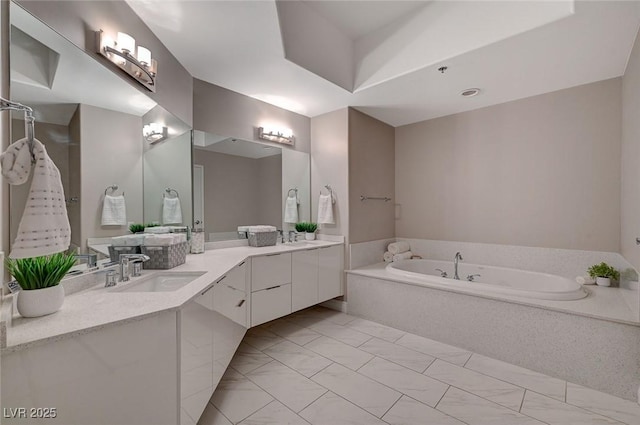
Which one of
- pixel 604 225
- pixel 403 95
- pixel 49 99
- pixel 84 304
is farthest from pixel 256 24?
pixel 604 225

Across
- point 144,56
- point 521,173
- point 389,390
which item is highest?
point 144,56

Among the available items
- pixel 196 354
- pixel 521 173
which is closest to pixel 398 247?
pixel 521 173

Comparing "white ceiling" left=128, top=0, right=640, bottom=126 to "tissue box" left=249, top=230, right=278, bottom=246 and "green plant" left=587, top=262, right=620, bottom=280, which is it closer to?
"tissue box" left=249, top=230, right=278, bottom=246

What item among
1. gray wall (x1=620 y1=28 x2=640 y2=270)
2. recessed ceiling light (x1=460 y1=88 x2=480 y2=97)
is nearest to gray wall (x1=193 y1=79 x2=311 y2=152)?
recessed ceiling light (x1=460 y1=88 x2=480 y2=97)

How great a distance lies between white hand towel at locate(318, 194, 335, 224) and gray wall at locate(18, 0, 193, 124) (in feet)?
5.30

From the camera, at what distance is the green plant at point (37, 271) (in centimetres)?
107

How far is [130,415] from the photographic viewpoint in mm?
1062

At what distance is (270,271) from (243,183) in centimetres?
103

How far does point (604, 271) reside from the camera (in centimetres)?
247

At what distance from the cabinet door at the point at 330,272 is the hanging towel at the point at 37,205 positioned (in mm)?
2226

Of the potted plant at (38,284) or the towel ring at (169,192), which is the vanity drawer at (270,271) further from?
the potted plant at (38,284)

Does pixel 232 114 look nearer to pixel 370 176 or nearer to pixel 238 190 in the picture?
pixel 238 190

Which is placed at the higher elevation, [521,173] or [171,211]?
[521,173]

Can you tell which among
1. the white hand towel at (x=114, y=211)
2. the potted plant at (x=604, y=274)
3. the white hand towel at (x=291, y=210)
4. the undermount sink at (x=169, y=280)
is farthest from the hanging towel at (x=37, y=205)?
the potted plant at (x=604, y=274)
